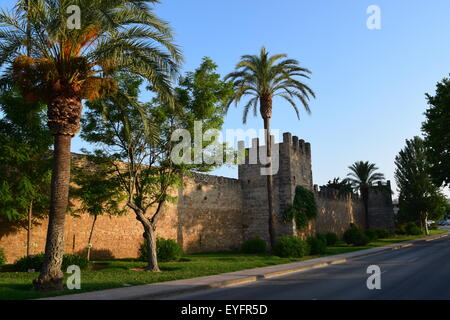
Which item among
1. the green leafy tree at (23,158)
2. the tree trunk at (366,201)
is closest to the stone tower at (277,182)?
the green leafy tree at (23,158)

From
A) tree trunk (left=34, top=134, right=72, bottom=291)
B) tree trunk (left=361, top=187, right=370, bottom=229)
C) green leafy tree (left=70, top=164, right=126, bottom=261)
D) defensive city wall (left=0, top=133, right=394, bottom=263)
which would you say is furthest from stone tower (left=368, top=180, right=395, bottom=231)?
tree trunk (left=34, top=134, right=72, bottom=291)

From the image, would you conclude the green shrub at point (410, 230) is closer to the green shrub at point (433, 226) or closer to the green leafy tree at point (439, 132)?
the green leafy tree at point (439, 132)

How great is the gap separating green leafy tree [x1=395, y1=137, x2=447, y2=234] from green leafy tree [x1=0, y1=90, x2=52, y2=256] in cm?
4901

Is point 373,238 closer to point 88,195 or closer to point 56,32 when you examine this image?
point 88,195

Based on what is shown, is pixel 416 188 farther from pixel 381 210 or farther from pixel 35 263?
pixel 35 263

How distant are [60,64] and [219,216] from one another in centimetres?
2144

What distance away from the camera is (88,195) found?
17859 millimetres

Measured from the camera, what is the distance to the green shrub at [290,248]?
23.0 meters

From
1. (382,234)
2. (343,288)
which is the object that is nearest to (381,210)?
(382,234)

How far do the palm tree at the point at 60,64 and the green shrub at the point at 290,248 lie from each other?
1457 cm

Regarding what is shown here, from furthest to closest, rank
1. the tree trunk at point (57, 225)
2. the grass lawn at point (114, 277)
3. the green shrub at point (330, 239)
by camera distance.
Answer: the green shrub at point (330, 239) → the tree trunk at point (57, 225) → the grass lawn at point (114, 277)

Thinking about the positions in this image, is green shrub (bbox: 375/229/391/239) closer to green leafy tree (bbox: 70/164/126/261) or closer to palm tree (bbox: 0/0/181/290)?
green leafy tree (bbox: 70/164/126/261)

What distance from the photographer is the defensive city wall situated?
21891mm
